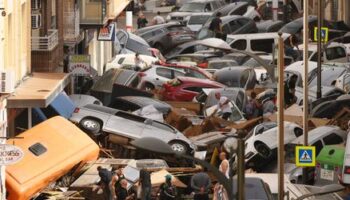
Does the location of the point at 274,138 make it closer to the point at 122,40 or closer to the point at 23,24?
the point at 23,24

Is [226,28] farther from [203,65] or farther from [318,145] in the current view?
[318,145]

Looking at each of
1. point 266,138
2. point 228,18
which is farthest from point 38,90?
point 228,18

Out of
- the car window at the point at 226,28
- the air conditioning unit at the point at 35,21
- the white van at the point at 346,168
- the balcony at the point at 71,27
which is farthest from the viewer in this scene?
the car window at the point at 226,28

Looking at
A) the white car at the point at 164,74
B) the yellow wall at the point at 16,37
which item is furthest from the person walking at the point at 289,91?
the yellow wall at the point at 16,37

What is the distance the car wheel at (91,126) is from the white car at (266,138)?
11.5 feet

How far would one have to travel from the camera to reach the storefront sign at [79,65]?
143 feet

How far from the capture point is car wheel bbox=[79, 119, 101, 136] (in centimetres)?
3647

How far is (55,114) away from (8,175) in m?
7.16

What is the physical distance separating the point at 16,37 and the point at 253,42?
94.9 ft

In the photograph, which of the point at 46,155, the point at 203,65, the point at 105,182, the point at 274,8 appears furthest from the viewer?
the point at 274,8

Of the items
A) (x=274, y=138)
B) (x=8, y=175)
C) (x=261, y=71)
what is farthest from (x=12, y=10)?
(x=261, y=71)

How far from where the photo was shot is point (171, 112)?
41.2m

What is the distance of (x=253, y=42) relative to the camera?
62.2 meters

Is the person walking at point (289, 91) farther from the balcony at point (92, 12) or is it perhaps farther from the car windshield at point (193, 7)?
the car windshield at point (193, 7)
